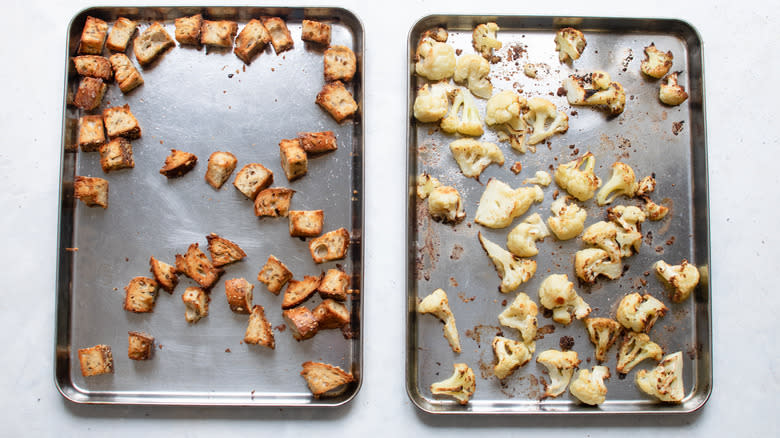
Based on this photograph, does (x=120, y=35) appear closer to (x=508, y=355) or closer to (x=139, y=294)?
(x=139, y=294)

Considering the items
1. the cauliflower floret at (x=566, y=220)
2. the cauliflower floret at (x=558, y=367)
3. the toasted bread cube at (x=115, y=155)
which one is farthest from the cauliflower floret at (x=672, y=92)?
the toasted bread cube at (x=115, y=155)

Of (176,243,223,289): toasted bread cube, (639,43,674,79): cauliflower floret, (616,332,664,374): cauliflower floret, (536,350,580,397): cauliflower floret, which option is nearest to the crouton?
(176,243,223,289): toasted bread cube

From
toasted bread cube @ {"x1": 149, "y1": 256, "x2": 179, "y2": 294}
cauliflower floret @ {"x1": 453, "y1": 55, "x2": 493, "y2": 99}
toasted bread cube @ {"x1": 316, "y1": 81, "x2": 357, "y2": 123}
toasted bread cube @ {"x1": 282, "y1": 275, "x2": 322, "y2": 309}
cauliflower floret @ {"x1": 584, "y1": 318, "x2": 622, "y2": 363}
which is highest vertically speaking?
cauliflower floret @ {"x1": 453, "y1": 55, "x2": 493, "y2": 99}

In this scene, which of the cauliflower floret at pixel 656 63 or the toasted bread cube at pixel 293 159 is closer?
the toasted bread cube at pixel 293 159

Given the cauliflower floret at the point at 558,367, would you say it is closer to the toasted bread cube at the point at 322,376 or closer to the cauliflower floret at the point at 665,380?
the cauliflower floret at the point at 665,380

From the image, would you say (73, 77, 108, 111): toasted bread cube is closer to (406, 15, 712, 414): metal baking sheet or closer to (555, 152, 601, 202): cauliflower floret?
(406, 15, 712, 414): metal baking sheet
